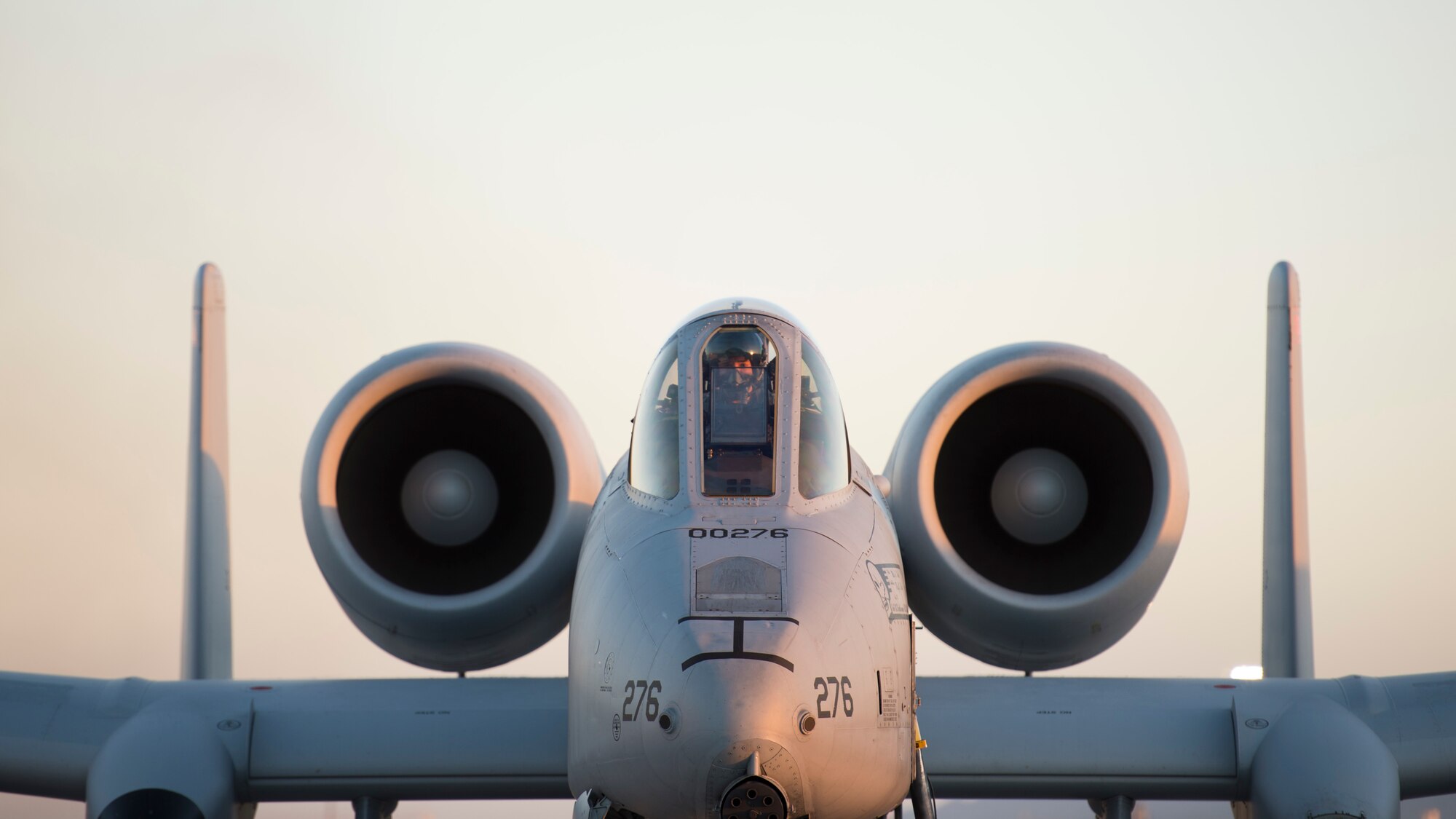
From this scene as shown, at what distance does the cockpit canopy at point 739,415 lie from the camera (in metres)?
7.70

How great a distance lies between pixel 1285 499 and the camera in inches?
489

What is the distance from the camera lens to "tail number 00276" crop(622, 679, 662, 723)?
257 inches

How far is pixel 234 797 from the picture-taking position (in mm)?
9891

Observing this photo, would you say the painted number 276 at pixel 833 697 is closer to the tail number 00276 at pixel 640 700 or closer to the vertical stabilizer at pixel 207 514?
the tail number 00276 at pixel 640 700

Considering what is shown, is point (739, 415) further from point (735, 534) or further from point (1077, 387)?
point (1077, 387)

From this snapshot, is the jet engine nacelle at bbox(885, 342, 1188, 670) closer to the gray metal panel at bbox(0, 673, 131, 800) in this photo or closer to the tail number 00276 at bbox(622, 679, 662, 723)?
the tail number 00276 at bbox(622, 679, 662, 723)

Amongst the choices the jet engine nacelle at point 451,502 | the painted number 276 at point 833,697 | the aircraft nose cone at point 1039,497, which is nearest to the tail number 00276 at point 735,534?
the painted number 276 at point 833,697

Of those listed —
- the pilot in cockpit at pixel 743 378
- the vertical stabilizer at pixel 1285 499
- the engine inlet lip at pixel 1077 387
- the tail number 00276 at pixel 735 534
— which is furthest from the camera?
the vertical stabilizer at pixel 1285 499

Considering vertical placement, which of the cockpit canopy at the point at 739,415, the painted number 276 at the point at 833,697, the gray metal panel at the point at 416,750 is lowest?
the gray metal panel at the point at 416,750

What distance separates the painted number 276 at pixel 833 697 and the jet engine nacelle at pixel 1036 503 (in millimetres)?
3747

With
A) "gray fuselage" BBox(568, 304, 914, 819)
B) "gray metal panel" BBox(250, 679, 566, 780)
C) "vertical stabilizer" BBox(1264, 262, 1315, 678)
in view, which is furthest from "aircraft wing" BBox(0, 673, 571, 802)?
"vertical stabilizer" BBox(1264, 262, 1315, 678)

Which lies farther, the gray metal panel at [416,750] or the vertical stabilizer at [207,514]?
the vertical stabilizer at [207,514]

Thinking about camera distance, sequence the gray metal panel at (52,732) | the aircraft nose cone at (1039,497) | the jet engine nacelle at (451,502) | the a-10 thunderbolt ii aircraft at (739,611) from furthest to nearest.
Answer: the aircraft nose cone at (1039,497)
the jet engine nacelle at (451,502)
the gray metal panel at (52,732)
the a-10 thunderbolt ii aircraft at (739,611)

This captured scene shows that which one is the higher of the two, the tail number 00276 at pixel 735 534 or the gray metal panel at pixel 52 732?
the tail number 00276 at pixel 735 534
